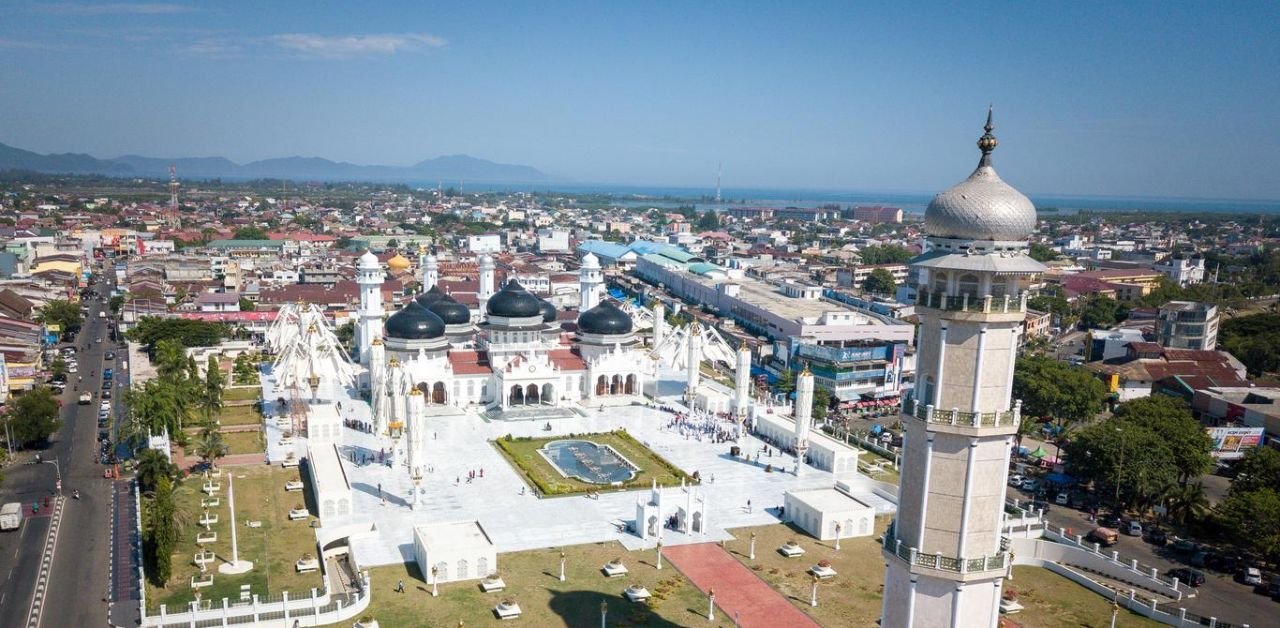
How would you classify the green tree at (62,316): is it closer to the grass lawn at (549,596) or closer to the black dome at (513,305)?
the black dome at (513,305)

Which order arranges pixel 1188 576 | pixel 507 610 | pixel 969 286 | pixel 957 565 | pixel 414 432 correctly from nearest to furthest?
pixel 969 286
pixel 957 565
pixel 507 610
pixel 1188 576
pixel 414 432

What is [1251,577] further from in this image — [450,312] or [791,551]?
[450,312]

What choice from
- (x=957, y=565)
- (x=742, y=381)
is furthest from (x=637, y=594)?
(x=742, y=381)

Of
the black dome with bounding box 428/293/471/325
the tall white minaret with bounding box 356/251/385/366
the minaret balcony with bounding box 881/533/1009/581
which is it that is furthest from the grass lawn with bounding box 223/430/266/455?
the minaret balcony with bounding box 881/533/1009/581

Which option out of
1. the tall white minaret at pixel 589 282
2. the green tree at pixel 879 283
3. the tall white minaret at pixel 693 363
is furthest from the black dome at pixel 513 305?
the green tree at pixel 879 283

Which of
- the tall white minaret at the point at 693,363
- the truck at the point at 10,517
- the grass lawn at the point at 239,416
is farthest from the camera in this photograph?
the tall white minaret at the point at 693,363

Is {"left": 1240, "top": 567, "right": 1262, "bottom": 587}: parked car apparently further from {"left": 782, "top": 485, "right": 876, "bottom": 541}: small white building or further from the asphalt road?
{"left": 782, "top": 485, "right": 876, "bottom": 541}: small white building
